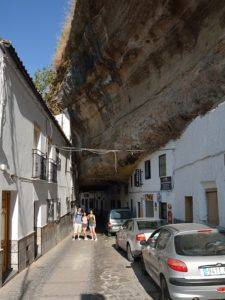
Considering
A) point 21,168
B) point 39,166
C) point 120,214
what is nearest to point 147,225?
point 39,166

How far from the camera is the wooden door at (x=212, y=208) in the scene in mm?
11828

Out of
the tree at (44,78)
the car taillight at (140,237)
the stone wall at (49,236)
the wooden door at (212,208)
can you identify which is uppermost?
the tree at (44,78)

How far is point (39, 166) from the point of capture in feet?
46.2

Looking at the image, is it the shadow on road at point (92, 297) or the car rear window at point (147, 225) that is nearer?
the shadow on road at point (92, 297)

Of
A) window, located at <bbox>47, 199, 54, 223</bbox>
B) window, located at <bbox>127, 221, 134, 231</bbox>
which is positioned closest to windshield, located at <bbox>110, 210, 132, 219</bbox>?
window, located at <bbox>47, 199, 54, 223</bbox>

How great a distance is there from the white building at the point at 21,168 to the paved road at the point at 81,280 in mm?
711

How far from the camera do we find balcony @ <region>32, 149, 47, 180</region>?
43.8 feet

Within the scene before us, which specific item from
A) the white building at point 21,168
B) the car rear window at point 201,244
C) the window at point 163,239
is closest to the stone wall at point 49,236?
the white building at point 21,168

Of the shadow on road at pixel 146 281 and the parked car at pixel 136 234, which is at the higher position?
the parked car at pixel 136 234

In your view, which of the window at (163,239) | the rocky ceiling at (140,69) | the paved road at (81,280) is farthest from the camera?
the rocky ceiling at (140,69)

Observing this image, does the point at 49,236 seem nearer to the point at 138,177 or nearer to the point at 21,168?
the point at 21,168

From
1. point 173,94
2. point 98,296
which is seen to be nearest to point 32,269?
point 98,296

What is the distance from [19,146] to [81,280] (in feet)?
14.0

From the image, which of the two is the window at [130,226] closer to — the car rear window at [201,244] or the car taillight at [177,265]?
the car rear window at [201,244]
